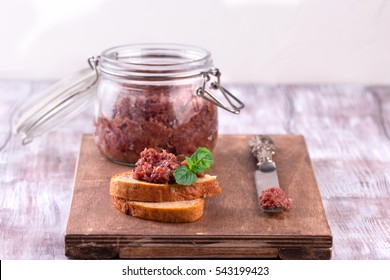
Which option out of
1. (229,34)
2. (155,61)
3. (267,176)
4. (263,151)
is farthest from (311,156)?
(229,34)

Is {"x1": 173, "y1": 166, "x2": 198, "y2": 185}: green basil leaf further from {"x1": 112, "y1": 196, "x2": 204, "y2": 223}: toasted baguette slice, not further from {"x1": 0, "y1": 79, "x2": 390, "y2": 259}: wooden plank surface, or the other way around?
{"x1": 0, "y1": 79, "x2": 390, "y2": 259}: wooden plank surface

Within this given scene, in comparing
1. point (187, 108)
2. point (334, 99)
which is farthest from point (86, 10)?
point (187, 108)

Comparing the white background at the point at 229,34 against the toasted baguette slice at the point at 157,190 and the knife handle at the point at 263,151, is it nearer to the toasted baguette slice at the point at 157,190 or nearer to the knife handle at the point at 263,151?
the knife handle at the point at 263,151

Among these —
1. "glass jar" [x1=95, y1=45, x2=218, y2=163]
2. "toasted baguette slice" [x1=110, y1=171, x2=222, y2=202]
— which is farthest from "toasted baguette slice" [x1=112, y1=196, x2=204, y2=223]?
"glass jar" [x1=95, y1=45, x2=218, y2=163]

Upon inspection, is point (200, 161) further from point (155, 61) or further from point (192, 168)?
point (155, 61)

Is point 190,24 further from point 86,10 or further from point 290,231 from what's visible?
point 290,231

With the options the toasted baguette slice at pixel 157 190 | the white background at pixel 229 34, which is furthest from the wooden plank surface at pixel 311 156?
the white background at pixel 229 34
